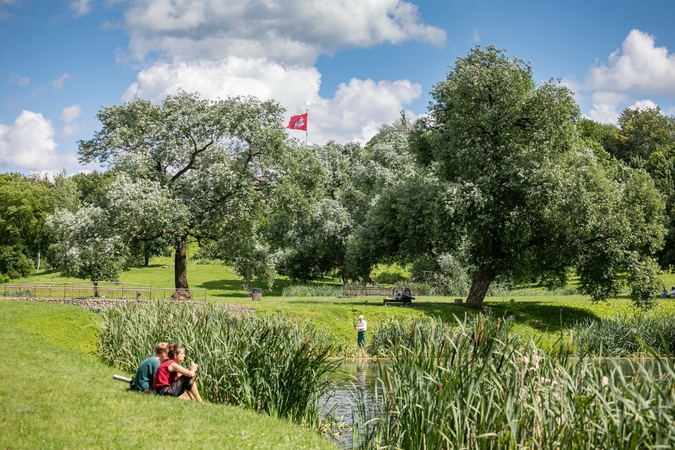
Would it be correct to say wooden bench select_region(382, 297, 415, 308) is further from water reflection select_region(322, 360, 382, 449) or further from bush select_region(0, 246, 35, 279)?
bush select_region(0, 246, 35, 279)

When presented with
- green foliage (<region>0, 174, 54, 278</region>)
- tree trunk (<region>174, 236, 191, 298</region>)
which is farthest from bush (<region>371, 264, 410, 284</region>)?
green foliage (<region>0, 174, 54, 278</region>)

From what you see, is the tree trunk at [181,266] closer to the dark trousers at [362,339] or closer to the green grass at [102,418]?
the dark trousers at [362,339]

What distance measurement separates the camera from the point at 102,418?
38.9 ft

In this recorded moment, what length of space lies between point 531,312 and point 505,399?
32.5 meters

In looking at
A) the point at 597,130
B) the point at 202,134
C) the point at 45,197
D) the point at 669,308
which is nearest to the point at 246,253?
the point at 202,134

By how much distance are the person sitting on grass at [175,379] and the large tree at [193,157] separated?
78.4 feet

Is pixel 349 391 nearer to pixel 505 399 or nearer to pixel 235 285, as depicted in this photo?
pixel 505 399

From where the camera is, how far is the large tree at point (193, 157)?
3938cm

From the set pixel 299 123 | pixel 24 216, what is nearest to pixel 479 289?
pixel 299 123

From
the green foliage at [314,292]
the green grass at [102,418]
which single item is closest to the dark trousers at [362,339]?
the green grass at [102,418]

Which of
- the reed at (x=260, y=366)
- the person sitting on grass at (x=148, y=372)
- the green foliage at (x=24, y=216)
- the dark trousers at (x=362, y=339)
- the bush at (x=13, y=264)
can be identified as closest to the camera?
the reed at (x=260, y=366)

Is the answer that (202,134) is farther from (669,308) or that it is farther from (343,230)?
(669,308)

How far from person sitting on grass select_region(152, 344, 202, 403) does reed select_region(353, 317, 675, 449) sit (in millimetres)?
4314

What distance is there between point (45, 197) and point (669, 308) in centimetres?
7310
